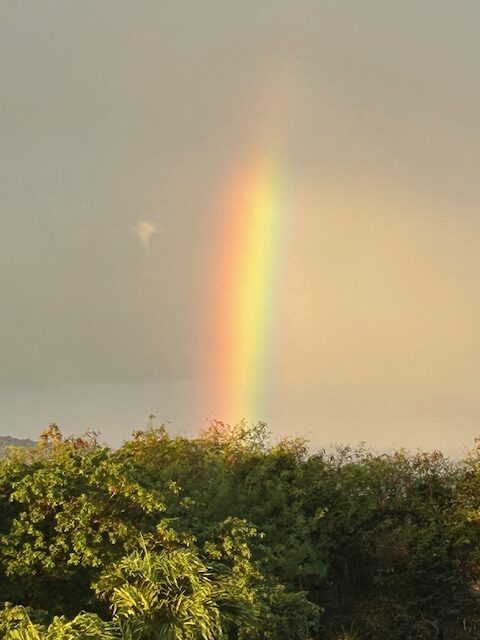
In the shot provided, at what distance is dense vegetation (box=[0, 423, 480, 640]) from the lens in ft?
50.3

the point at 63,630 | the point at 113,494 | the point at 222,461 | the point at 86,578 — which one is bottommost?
the point at 63,630

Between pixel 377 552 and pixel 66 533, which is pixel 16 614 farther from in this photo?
pixel 377 552

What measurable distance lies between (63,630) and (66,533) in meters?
3.70

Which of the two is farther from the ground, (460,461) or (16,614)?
(460,461)

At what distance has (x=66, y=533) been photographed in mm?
16938

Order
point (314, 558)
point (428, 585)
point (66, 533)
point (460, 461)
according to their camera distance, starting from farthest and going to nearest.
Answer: point (460, 461), point (428, 585), point (314, 558), point (66, 533)

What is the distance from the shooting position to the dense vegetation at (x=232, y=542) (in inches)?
604

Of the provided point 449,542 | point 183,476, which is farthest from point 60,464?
point 449,542

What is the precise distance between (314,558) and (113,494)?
7.99m

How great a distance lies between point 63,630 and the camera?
13344 mm

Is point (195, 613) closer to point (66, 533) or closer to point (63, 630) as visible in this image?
point (63, 630)

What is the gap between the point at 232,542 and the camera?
691 inches

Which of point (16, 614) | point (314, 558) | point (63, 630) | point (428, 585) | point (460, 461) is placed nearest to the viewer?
point (63, 630)

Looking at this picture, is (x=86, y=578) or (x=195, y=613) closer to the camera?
(x=195, y=613)
